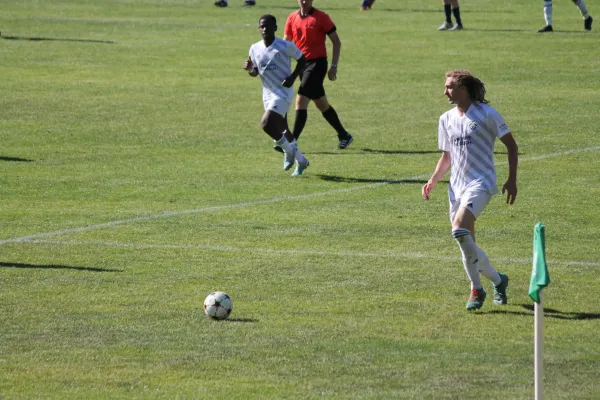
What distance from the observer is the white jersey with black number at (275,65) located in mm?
18594

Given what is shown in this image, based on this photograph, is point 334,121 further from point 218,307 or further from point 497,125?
point 218,307

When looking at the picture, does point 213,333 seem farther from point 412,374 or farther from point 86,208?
point 86,208

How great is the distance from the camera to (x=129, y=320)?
424 inches

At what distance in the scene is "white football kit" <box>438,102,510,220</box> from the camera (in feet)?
36.4

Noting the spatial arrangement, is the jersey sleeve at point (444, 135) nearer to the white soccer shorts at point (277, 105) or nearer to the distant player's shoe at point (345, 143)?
the white soccer shorts at point (277, 105)

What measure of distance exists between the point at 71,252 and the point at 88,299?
2.21m

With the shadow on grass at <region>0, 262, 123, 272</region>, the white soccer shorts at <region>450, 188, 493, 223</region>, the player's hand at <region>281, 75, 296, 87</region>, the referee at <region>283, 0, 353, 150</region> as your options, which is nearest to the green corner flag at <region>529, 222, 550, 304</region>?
the white soccer shorts at <region>450, 188, 493, 223</region>

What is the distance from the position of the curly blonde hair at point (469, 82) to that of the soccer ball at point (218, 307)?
2683mm

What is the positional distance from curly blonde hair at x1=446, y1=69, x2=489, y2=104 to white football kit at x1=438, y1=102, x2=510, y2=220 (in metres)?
0.10

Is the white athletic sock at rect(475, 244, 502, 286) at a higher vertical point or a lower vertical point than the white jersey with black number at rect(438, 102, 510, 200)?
lower

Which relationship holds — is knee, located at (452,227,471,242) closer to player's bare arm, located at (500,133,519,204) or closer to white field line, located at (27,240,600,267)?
player's bare arm, located at (500,133,519,204)

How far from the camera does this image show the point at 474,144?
11.1 m

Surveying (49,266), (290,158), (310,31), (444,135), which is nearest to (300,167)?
(290,158)

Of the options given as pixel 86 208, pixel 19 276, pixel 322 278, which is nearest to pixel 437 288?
pixel 322 278
